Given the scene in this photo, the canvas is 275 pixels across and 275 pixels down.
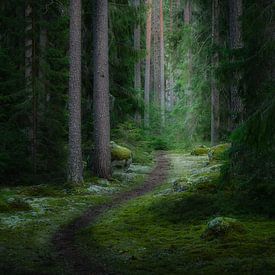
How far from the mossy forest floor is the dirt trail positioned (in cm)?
7

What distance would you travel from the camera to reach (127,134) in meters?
26.4

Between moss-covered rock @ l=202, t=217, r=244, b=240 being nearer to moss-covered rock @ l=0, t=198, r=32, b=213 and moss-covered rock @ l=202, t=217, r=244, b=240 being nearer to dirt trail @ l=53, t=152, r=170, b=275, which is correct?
dirt trail @ l=53, t=152, r=170, b=275

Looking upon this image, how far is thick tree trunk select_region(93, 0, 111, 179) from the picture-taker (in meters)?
18.0

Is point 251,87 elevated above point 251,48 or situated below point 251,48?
below

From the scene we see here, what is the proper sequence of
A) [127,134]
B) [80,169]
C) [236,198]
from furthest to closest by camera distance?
[127,134] < [80,169] < [236,198]

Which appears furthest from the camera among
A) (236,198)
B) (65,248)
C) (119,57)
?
(119,57)

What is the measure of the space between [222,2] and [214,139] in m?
8.79

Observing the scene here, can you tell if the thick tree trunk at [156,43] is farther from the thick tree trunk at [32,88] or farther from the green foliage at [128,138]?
the thick tree trunk at [32,88]

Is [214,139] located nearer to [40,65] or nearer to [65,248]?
[40,65]

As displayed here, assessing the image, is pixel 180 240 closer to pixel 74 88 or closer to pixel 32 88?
pixel 74 88

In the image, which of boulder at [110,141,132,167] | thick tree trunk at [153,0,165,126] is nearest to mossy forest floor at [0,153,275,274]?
boulder at [110,141,132,167]

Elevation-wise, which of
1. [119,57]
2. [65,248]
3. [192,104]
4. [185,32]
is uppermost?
[185,32]

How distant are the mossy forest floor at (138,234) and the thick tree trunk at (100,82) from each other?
9.20ft

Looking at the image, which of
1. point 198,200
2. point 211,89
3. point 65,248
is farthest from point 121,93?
point 65,248
